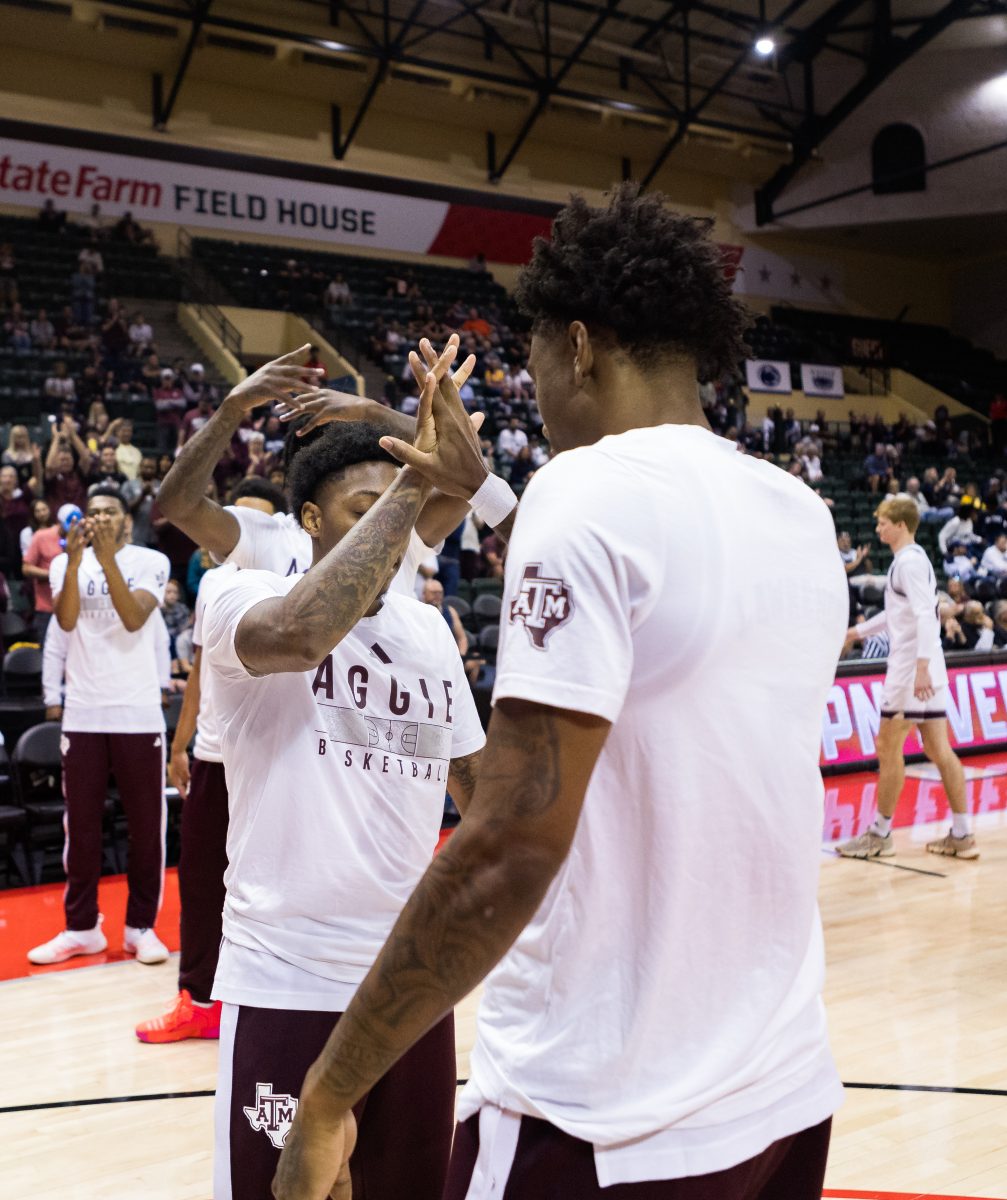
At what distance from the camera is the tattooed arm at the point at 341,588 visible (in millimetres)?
1896

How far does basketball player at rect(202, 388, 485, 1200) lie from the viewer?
1.92 m

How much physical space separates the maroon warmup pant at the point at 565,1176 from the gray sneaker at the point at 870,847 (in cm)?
600

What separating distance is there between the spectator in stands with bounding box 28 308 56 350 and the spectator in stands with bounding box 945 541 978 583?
11191 millimetres

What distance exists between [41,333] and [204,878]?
40.2ft

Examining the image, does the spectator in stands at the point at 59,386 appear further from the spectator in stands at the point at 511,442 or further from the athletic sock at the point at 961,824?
the athletic sock at the point at 961,824

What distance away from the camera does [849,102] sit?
24219 millimetres

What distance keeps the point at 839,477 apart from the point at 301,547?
17308 millimetres

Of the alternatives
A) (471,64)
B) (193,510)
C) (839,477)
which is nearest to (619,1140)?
(193,510)

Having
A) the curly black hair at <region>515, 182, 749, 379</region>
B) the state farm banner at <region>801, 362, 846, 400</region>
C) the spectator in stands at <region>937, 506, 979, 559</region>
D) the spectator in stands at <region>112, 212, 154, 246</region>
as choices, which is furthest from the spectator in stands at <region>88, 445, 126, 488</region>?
the state farm banner at <region>801, 362, 846, 400</region>

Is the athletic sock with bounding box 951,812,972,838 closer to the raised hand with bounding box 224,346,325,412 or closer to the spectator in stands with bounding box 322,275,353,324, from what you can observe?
the raised hand with bounding box 224,346,325,412

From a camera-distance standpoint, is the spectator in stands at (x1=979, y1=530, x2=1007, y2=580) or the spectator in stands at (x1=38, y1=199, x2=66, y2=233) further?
the spectator in stands at (x1=38, y1=199, x2=66, y2=233)

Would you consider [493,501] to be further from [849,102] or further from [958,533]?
[849,102]

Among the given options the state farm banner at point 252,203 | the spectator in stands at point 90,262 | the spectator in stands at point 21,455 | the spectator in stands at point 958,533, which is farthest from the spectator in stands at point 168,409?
the spectator in stands at point 958,533

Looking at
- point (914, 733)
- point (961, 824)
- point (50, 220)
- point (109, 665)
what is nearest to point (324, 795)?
point (109, 665)
